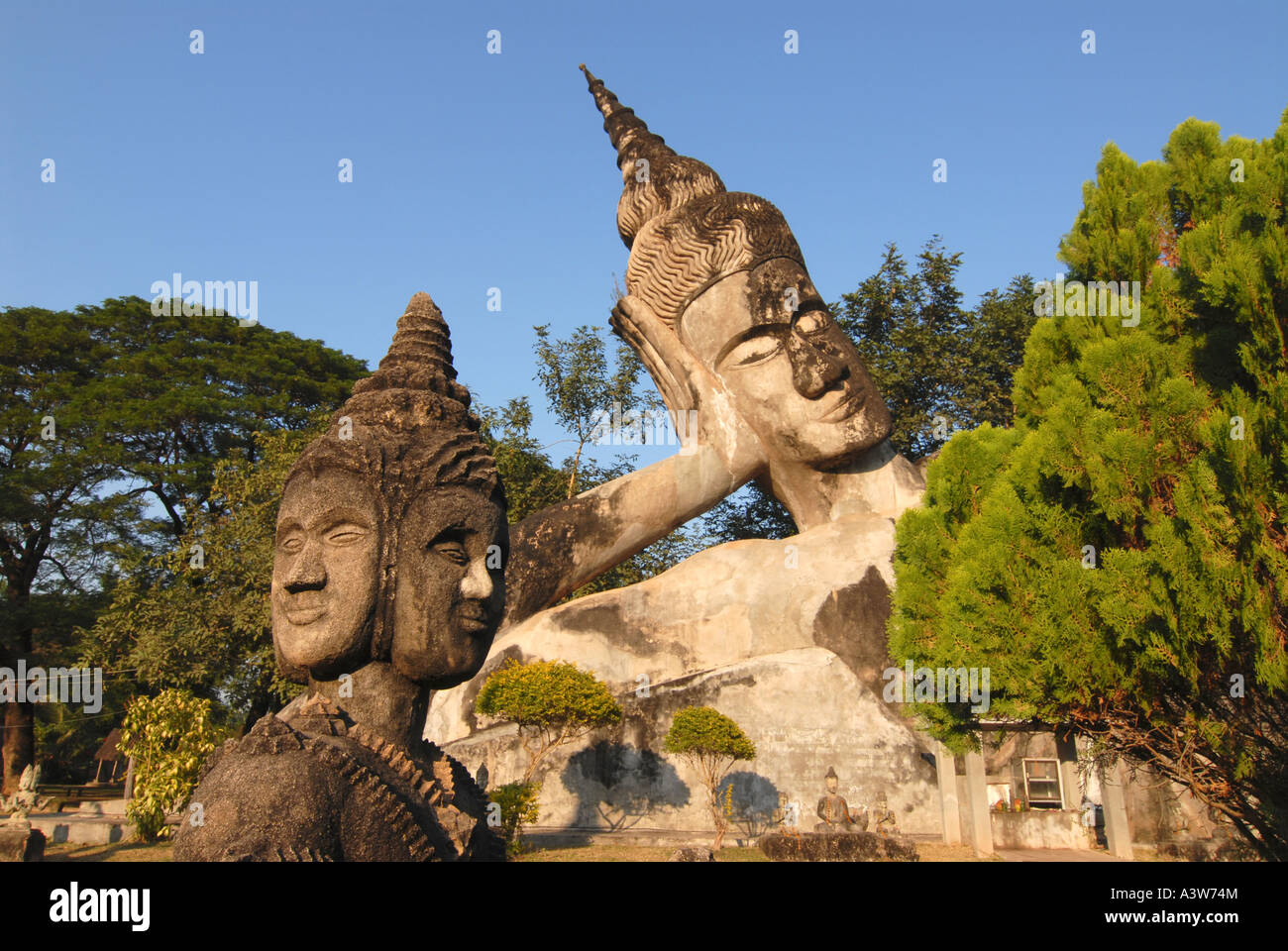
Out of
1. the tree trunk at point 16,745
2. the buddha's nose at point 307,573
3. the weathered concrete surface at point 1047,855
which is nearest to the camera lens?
the buddha's nose at point 307,573

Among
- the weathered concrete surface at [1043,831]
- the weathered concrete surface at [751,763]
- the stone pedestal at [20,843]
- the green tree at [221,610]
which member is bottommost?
the weathered concrete surface at [1043,831]

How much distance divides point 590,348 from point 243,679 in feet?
31.8

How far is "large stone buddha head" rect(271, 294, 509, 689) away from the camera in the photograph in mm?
3771

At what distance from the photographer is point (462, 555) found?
3.95 metres

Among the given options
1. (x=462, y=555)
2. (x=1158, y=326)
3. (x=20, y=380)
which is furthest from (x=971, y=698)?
(x=20, y=380)

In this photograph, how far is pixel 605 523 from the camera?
13547 millimetres

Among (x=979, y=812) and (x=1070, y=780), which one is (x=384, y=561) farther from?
(x=1070, y=780)

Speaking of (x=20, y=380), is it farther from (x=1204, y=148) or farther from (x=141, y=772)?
(x=1204, y=148)

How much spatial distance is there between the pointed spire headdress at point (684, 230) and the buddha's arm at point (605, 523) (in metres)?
2.35

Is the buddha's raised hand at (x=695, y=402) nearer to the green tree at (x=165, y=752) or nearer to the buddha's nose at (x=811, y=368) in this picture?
the buddha's nose at (x=811, y=368)

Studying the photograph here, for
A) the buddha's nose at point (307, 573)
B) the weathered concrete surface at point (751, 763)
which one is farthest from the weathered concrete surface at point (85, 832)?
the buddha's nose at point (307, 573)

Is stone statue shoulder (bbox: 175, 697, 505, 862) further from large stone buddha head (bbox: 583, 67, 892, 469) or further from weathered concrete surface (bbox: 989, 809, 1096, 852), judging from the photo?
large stone buddha head (bbox: 583, 67, 892, 469)

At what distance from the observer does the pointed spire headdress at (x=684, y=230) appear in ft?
46.8

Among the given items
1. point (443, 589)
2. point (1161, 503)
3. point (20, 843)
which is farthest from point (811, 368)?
point (20, 843)
